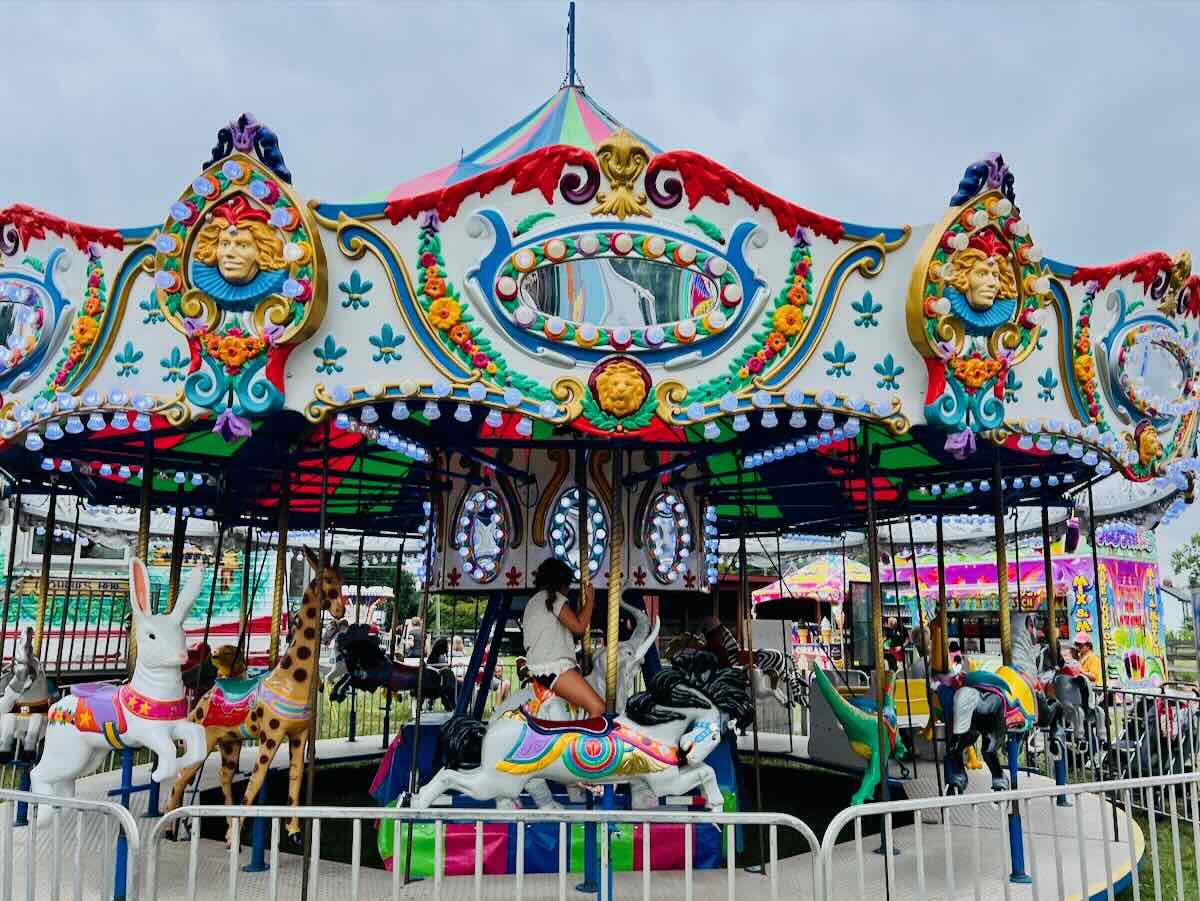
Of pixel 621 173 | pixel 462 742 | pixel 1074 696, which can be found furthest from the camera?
pixel 1074 696

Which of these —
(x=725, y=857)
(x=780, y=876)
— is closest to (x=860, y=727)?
(x=725, y=857)

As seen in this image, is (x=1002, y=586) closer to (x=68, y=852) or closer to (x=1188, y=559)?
(x=68, y=852)

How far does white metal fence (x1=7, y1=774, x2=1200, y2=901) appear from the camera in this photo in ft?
11.0

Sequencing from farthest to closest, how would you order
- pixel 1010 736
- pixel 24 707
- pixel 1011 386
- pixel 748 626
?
pixel 748 626 → pixel 24 707 → pixel 1010 736 → pixel 1011 386

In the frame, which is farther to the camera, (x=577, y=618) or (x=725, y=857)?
(x=725, y=857)

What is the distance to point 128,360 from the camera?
5078mm

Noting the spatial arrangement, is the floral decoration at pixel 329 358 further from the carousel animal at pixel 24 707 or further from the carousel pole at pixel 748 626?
the carousel animal at pixel 24 707

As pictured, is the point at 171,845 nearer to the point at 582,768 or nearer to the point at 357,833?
the point at 582,768

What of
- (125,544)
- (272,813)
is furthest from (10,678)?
(125,544)

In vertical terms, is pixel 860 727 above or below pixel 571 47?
below

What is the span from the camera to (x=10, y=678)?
712cm

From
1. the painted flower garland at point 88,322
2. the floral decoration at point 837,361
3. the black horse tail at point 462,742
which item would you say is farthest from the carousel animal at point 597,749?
the painted flower garland at point 88,322

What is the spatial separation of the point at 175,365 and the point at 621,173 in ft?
8.08

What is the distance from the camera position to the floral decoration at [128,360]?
5074mm
